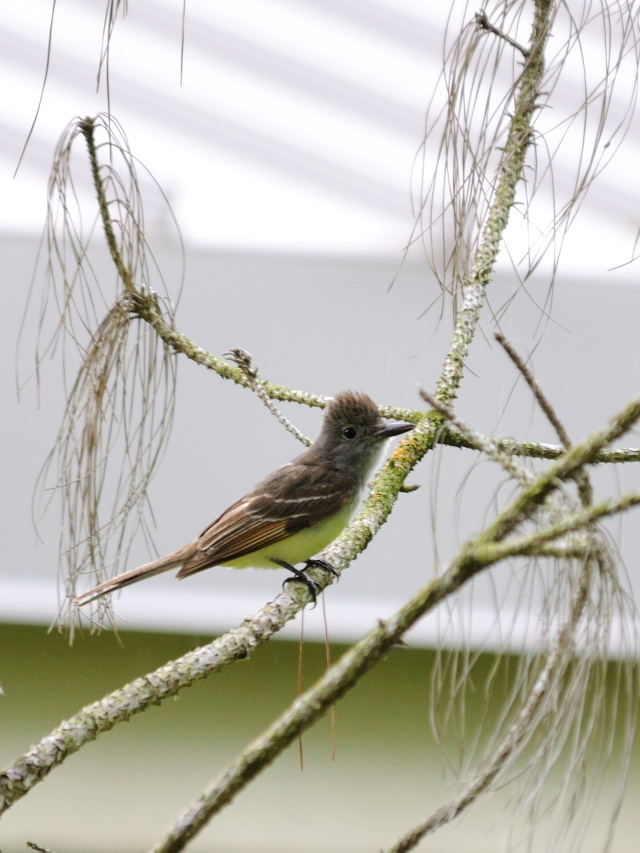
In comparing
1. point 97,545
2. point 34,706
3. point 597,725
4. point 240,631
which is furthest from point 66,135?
point 34,706

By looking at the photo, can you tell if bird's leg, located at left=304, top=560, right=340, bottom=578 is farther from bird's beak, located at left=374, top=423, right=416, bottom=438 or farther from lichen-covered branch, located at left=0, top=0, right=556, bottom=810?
bird's beak, located at left=374, top=423, right=416, bottom=438

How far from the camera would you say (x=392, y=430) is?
218cm

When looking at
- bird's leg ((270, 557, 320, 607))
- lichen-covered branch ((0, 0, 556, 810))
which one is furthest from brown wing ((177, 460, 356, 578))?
lichen-covered branch ((0, 0, 556, 810))

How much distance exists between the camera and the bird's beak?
6.91ft

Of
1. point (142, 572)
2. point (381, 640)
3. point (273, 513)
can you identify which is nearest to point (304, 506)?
point (273, 513)

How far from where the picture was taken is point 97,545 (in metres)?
1.50

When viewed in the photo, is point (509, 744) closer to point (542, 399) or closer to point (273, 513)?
point (542, 399)

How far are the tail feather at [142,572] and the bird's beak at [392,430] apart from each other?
53 cm

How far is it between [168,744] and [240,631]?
3886mm

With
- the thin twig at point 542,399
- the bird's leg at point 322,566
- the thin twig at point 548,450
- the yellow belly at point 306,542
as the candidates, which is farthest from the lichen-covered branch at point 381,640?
the yellow belly at point 306,542

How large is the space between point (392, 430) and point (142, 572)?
0.68 metres

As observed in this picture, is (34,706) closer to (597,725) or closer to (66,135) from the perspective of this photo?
(66,135)

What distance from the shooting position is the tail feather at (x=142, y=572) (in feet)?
5.32

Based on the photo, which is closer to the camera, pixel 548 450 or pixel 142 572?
pixel 548 450
